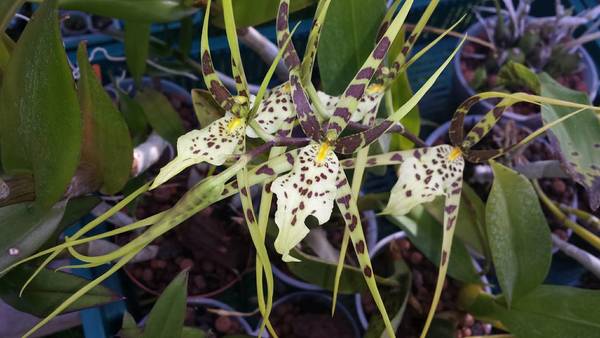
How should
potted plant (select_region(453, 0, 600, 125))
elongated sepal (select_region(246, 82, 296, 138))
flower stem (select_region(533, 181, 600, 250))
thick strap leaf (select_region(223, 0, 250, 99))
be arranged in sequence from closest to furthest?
thick strap leaf (select_region(223, 0, 250, 99)), elongated sepal (select_region(246, 82, 296, 138)), flower stem (select_region(533, 181, 600, 250)), potted plant (select_region(453, 0, 600, 125))

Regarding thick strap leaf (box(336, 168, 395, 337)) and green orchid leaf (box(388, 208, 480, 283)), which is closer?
thick strap leaf (box(336, 168, 395, 337))

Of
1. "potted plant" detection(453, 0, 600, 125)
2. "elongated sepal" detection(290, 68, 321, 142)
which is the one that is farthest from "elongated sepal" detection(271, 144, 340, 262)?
"potted plant" detection(453, 0, 600, 125)

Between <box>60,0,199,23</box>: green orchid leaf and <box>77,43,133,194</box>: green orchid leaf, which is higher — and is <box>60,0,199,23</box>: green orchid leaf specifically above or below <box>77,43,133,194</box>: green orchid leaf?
above

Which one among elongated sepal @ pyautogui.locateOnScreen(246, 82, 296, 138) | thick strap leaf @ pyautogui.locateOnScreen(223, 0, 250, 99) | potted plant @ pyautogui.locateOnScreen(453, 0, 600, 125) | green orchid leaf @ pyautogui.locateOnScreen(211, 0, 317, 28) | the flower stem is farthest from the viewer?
potted plant @ pyautogui.locateOnScreen(453, 0, 600, 125)

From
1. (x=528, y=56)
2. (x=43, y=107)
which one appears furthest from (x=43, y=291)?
(x=528, y=56)

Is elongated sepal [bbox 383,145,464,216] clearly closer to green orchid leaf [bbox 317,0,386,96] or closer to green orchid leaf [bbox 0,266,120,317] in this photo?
green orchid leaf [bbox 317,0,386,96]

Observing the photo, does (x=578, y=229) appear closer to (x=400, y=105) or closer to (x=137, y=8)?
(x=400, y=105)

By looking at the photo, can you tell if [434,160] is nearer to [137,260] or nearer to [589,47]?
[137,260]

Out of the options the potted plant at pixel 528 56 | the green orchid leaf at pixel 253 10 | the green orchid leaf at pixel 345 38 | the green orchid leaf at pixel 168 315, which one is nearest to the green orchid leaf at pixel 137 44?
the green orchid leaf at pixel 253 10
